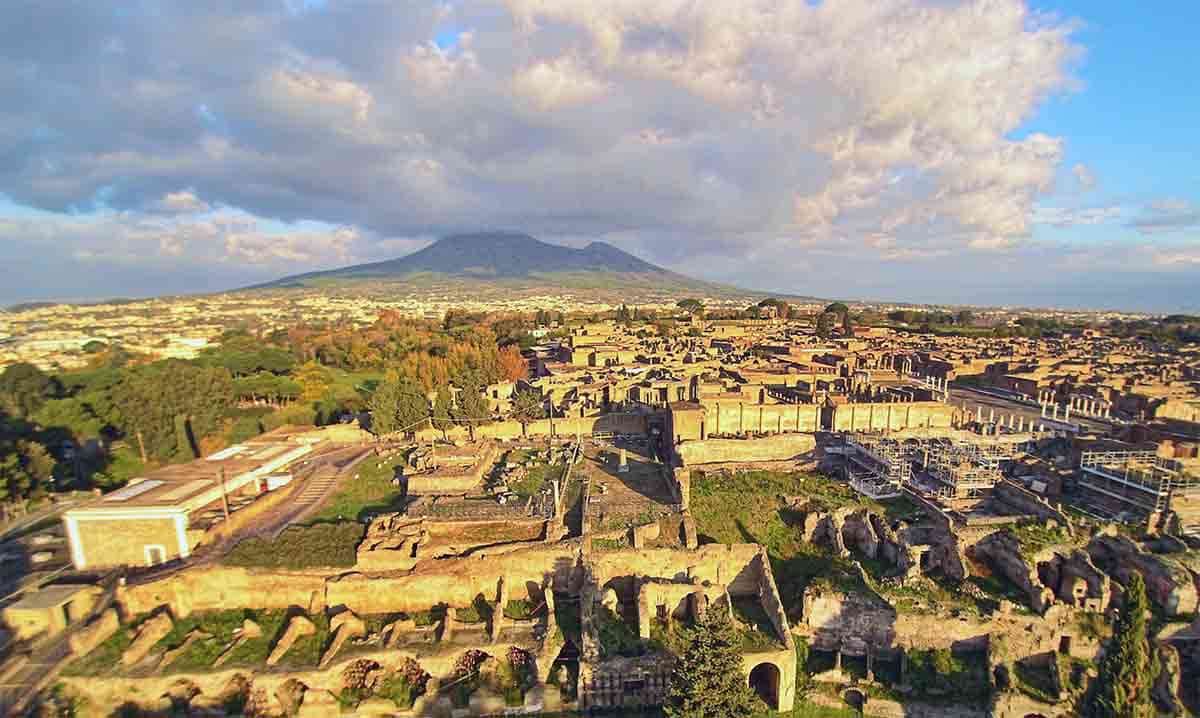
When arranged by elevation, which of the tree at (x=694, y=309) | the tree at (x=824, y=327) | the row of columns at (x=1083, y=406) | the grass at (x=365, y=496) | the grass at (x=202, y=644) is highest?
the tree at (x=694, y=309)

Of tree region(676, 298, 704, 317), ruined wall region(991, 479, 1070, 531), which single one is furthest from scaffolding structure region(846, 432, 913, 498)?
tree region(676, 298, 704, 317)

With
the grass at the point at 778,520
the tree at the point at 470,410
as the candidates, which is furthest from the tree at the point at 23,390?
the grass at the point at 778,520

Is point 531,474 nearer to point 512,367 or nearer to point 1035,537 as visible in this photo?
point 1035,537

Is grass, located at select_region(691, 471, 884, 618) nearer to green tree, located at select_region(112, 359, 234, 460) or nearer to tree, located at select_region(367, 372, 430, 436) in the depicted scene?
tree, located at select_region(367, 372, 430, 436)

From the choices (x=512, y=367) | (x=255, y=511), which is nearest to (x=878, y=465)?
(x=255, y=511)

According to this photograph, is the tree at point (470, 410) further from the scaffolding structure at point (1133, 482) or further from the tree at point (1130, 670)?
the scaffolding structure at point (1133, 482)

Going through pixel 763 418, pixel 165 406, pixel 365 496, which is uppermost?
pixel 763 418

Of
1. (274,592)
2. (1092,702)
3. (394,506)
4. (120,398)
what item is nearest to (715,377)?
(394,506)
